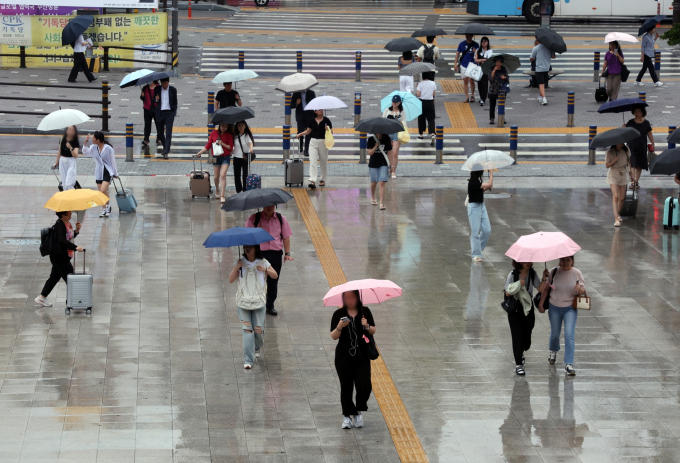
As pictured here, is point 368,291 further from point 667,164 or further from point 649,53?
point 649,53

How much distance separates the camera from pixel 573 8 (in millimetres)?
40938

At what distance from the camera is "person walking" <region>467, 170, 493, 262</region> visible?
1480 cm

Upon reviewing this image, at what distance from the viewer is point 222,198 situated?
18.5 metres

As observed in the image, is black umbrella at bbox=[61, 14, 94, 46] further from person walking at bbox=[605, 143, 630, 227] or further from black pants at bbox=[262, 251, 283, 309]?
black pants at bbox=[262, 251, 283, 309]

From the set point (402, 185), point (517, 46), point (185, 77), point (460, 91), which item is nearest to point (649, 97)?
point (460, 91)

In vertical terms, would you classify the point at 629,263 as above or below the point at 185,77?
below

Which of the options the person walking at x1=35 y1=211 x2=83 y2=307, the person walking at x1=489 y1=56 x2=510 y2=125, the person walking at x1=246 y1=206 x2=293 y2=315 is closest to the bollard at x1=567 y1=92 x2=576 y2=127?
the person walking at x1=489 y1=56 x2=510 y2=125

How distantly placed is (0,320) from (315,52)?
24.6 metres

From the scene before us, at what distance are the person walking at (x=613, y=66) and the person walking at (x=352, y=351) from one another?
19.3 metres

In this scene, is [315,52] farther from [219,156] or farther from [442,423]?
[442,423]

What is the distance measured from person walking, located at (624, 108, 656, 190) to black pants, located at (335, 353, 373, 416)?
984 cm

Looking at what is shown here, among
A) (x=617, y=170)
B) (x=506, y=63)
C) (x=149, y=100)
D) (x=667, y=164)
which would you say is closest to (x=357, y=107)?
(x=506, y=63)

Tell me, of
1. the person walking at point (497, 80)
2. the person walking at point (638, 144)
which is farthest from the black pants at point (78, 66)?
the person walking at point (638, 144)

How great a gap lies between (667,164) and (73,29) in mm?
19067
